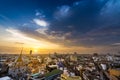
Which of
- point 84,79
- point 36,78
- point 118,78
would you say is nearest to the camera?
point 36,78

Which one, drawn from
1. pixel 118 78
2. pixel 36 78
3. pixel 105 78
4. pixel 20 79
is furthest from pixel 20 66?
pixel 118 78

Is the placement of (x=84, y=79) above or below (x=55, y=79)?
below

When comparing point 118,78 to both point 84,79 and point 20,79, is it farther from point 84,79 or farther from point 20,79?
point 20,79

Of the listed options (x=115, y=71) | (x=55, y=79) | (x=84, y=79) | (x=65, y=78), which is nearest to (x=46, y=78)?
(x=55, y=79)

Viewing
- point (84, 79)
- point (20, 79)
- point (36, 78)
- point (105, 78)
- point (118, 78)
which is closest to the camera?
point (36, 78)

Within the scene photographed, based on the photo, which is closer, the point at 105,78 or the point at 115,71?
the point at 105,78

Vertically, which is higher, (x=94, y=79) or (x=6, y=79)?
(x=6, y=79)

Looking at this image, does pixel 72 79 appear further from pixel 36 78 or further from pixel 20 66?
pixel 20 66

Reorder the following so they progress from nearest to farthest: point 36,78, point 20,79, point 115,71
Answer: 1. point 36,78
2. point 20,79
3. point 115,71

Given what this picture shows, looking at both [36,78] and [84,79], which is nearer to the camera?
[36,78]
